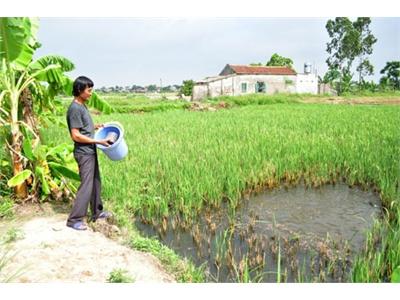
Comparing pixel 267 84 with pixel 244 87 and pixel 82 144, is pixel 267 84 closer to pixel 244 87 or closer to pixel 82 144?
pixel 244 87

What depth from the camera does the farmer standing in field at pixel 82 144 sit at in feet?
8.73

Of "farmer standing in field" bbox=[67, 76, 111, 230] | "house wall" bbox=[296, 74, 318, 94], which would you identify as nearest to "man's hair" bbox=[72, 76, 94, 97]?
"farmer standing in field" bbox=[67, 76, 111, 230]

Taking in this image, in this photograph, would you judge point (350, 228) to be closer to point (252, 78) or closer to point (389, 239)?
point (389, 239)

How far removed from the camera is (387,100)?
848cm

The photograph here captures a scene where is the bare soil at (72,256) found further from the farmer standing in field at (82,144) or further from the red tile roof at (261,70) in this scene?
the red tile roof at (261,70)

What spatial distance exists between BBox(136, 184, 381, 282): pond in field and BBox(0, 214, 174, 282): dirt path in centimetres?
43

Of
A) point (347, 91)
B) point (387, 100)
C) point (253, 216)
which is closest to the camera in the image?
point (253, 216)

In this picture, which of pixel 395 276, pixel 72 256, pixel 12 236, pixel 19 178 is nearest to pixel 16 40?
pixel 19 178

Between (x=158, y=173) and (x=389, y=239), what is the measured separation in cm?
253

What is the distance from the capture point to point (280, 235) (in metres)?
2.97

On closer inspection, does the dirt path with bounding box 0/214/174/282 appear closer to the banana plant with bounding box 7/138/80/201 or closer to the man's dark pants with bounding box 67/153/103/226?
the man's dark pants with bounding box 67/153/103/226

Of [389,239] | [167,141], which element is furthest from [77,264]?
[167,141]

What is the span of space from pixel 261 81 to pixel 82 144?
8.15 meters

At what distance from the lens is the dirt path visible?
7.19 ft
